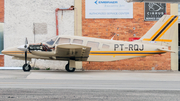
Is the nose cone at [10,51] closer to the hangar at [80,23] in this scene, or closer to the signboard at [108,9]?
the hangar at [80,23]

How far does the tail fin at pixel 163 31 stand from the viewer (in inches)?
580

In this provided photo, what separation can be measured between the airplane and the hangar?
9.81 feet

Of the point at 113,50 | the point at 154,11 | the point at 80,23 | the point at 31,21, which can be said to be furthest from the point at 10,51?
the point at 154,11

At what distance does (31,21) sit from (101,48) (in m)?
6.28

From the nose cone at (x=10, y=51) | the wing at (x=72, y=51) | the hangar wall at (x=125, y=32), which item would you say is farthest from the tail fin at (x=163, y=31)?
the nose cone at (x=10, y=51)

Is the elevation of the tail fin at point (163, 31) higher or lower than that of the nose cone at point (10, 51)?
higher

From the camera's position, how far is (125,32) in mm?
17781

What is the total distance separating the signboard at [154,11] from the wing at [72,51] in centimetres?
662

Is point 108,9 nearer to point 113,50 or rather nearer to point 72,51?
point 113,50

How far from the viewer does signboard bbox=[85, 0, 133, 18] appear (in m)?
17.8

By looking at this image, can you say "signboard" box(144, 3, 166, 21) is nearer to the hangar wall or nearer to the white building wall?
the hangar wall

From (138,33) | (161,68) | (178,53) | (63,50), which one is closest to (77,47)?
(63,50)

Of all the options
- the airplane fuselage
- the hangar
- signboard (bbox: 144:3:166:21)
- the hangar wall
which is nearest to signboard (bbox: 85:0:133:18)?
the hangar

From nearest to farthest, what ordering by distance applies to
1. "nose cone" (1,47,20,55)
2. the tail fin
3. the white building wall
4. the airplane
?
the airplane → "nose cone" (1,47,20,55) → the tail fin → the white building wall
